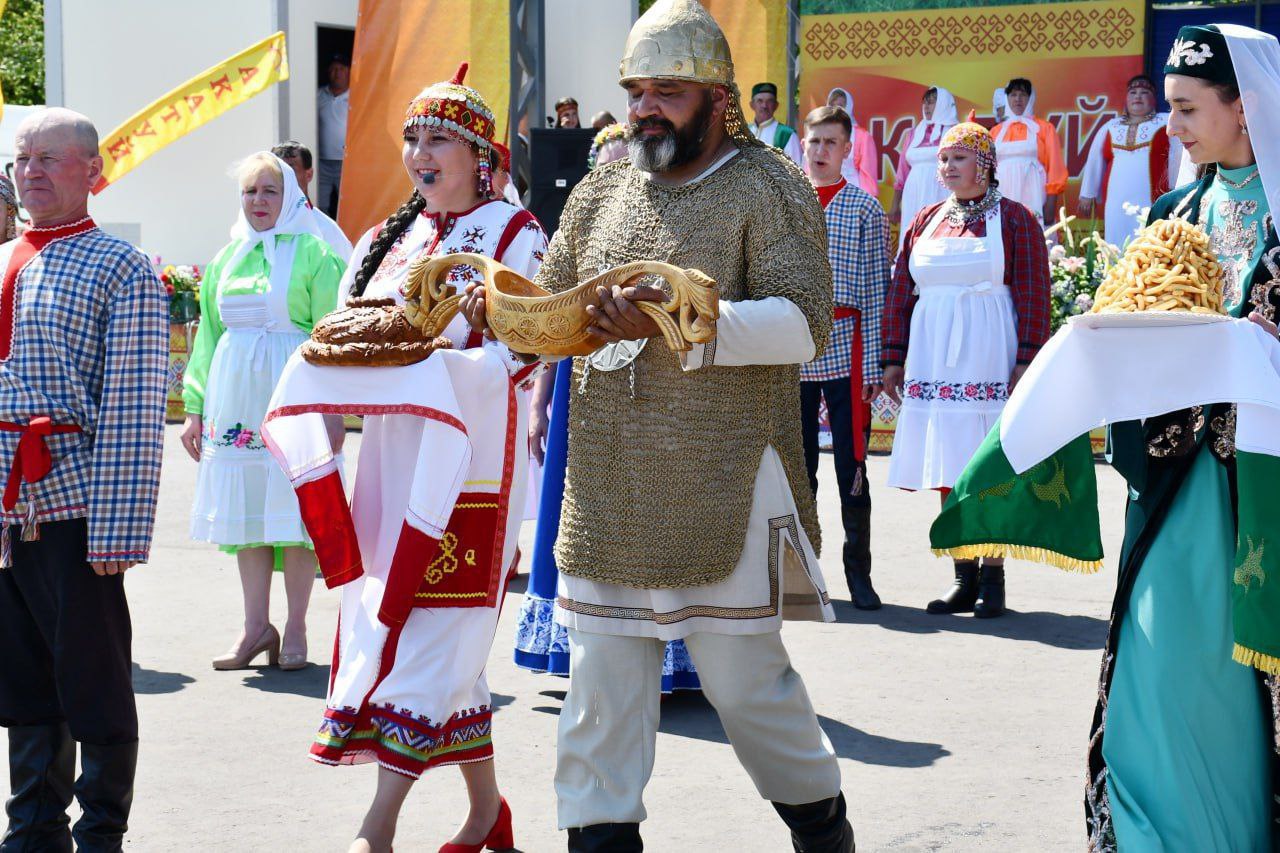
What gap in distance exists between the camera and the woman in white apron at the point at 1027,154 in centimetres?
1638

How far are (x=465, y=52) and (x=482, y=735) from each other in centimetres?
1264

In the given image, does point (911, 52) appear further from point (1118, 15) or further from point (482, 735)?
point (482, 735)

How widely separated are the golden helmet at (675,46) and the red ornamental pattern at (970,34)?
576 inches

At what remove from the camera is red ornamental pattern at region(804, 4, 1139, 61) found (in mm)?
17281

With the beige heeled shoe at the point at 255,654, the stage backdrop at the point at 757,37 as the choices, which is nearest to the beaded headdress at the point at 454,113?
the beige heeled shoe at the point at 255,654

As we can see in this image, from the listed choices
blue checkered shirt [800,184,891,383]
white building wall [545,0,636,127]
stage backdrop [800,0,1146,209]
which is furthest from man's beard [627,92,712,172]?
white building wall [545,0,636,127]

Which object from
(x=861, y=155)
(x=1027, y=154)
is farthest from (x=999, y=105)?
(x=861, y=155)

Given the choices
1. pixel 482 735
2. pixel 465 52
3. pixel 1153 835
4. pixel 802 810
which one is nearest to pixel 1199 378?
pixel 1153 835

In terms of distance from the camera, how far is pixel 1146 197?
16406 mm

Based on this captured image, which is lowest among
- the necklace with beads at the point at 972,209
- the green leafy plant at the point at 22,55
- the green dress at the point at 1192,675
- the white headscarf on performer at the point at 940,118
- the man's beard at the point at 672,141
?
the green dress at the point at 1192,675

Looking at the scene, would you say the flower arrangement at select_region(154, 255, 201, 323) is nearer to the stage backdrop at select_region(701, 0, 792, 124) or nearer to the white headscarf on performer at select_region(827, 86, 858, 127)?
the stage backdrop at select_region(701, 0, 792, 124)

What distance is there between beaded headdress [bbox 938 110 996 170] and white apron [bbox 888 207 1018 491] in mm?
255

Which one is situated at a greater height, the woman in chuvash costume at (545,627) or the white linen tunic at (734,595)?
the white linen tunic at (734,595)

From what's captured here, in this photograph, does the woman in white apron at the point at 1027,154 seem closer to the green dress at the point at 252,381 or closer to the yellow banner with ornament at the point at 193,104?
the yellow banner with ornament at the point at 193,104
